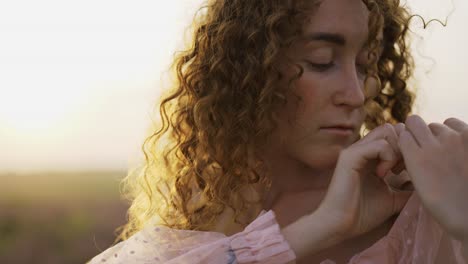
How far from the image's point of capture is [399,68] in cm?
288

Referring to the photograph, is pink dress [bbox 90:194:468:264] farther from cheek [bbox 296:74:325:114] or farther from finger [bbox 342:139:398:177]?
cheek [bbox 296:74:325:114]

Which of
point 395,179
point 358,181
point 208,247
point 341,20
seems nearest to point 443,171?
point 358,181

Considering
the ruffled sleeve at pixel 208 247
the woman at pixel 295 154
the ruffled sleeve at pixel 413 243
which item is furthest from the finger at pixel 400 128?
the ruffled sleeve at pixel 208 247

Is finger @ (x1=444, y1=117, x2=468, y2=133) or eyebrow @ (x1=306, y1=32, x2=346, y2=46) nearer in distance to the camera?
finger @ (x1=444, y1=117, x2=468, y2=133)

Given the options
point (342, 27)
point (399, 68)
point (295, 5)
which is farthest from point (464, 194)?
point (399, 68)

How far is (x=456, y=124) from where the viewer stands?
6.62 ft

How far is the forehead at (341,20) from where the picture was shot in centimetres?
230

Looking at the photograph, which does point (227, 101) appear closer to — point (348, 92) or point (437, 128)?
point (348, 92)

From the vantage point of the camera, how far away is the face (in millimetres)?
2283

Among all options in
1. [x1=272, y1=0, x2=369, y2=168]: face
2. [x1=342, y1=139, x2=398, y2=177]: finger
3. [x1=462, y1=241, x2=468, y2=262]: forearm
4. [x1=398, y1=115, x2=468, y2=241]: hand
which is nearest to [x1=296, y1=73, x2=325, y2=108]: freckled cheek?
[x1=272, y1=0, x2=369, y2=168]: face

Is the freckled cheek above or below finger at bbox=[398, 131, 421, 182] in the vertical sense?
above

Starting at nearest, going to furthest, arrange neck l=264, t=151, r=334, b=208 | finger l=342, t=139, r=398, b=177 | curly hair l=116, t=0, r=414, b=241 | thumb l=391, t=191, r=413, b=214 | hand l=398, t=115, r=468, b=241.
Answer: hand l=398, t=115, r=468, b=241 < finger l=342, t=139, r=398, b=177 < thumb l=391, t=191, r=413, b=214 < curly hair l=116, t=0, r=414, b=241 < neck l=264, t=151, r=334, b=208

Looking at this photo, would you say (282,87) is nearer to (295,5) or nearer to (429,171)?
(295,5)

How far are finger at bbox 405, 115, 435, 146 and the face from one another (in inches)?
9.6
